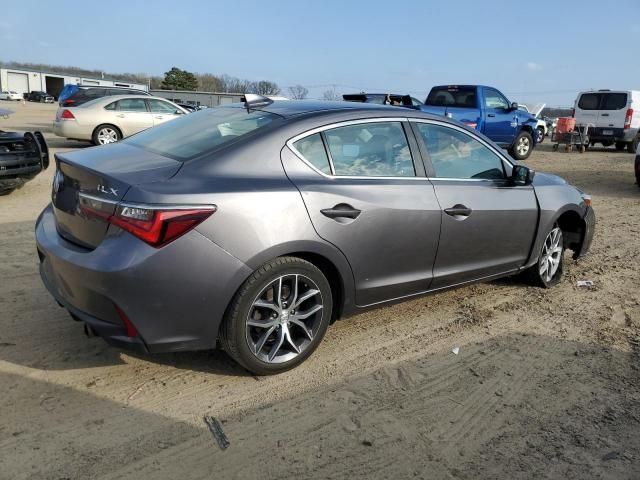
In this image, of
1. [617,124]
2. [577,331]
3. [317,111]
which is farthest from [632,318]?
[617,124]

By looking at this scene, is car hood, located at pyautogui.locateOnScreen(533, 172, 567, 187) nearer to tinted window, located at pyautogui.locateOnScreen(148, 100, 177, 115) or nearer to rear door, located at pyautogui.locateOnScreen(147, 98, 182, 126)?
rear door, located at pyautogui.locateOnScreen(147, 98, 182, 126)

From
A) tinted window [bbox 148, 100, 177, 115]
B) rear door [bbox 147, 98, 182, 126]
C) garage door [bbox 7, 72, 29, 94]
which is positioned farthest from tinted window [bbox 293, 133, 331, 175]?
garage door [bbox 7, 72, 29, 94]

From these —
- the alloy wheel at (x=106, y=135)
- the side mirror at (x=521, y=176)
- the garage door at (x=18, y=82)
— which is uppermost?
the garage door at (x=18, y=82)

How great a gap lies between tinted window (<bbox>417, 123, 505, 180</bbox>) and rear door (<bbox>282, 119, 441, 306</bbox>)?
178 millimetres

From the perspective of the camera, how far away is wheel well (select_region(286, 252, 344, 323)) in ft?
10.2

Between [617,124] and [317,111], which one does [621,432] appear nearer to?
[317,111]

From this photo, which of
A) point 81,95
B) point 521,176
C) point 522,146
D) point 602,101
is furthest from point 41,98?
point 521,176

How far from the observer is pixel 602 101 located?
60.6ft

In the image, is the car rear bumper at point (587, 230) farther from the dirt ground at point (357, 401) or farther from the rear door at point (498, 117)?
the rear door at point (498, 117)

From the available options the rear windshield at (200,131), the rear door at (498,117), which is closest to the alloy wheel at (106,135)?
the rear door at (498,117)

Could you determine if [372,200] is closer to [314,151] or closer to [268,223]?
[314,151]

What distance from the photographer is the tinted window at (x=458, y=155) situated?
12.4 ft

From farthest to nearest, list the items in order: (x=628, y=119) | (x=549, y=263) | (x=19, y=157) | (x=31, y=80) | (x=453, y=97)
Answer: (x=31, y=80)
(x=628, y=119)
(x=453, y=97)
(x=19, y=157)
(x=549, y=263)

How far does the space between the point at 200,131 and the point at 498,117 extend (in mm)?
11767
